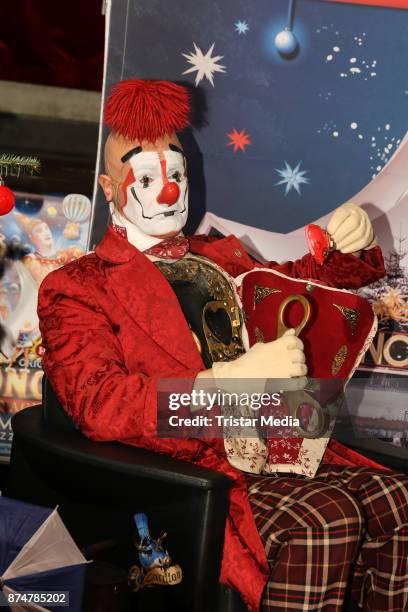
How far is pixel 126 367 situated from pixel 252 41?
100 centimetres

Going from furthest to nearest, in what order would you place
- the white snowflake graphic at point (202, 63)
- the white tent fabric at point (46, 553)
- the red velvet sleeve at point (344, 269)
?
1. the white snowflake graphic at point (202, 63)
2. the red velvet sleeve at point (344, 269)
3. the white tent fabric at point (46, 553)

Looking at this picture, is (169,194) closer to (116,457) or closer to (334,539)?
(116,457)

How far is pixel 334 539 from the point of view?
1.88 m

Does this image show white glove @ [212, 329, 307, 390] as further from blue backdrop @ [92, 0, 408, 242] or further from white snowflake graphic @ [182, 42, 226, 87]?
white snowflake graphic @ [182, 42, 226, 87]

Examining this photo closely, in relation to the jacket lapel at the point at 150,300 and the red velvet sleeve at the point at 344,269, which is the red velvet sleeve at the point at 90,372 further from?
the red velvet sleeve at the point at 344,269

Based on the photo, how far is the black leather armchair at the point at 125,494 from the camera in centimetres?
180

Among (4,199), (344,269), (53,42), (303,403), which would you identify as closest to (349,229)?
(344,269)

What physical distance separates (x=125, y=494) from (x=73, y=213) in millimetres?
1148

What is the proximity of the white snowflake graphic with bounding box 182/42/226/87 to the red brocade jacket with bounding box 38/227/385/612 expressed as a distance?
61 centimetres

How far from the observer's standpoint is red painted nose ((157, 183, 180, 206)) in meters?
2.11

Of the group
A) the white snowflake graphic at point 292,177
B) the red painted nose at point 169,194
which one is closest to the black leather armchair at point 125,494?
the red painted nose at point 169,194

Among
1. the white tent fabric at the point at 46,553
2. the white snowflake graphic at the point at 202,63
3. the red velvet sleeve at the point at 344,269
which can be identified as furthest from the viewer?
the white snowflake graphic at the point at 202,63

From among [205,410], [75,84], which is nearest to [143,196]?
[205,410]

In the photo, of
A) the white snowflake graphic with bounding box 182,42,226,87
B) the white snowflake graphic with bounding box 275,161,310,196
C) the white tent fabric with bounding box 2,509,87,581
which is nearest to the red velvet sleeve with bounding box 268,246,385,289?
the white snowflake graphic with bounding box 275,161,310,196
